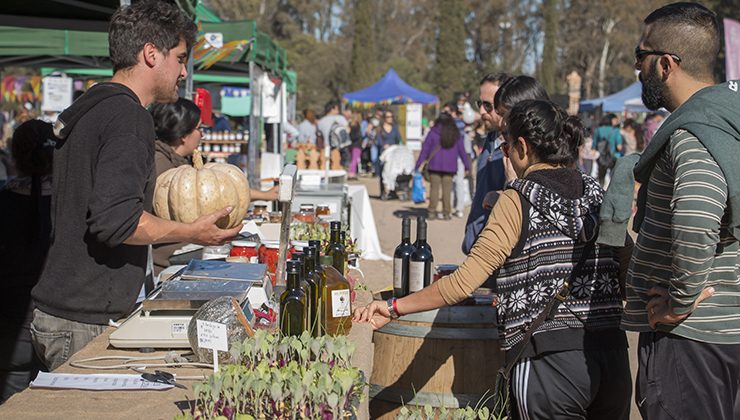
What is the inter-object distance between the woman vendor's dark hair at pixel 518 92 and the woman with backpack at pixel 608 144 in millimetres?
16592

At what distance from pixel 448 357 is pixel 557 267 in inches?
34.4

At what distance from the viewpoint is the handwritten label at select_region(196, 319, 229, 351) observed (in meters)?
2.61

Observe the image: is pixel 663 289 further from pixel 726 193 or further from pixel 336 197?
pixel 336 197

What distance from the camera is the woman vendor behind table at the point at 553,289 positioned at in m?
3.05

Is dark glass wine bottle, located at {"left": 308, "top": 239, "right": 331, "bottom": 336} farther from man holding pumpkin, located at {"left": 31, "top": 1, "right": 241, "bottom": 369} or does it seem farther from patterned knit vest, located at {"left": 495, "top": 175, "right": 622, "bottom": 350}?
patterned knit vest, located at {"left": 495, "top": 175, "right": 622, "bottom": 350}

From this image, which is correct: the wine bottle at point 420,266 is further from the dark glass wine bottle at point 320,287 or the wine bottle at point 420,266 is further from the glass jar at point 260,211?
the glass jar at point 260,211

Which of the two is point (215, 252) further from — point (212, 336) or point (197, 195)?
point (212, 336)

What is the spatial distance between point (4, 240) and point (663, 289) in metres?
3.32

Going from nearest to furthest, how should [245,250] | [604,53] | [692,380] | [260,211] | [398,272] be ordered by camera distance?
[692,380] → [398,272] → [245,250] → [260,211] → [604,53]

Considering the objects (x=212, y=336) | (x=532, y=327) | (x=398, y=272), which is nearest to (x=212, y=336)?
(x=212, y=336)

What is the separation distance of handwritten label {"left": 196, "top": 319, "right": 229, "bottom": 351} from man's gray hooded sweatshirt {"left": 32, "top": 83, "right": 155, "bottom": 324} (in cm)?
44

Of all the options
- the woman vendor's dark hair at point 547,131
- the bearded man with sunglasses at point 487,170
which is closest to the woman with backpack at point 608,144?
the bearded man with sunglasses at point 487,170

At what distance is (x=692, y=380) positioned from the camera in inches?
109

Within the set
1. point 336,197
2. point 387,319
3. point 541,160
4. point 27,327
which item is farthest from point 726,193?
point 336,197
